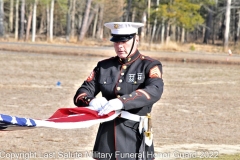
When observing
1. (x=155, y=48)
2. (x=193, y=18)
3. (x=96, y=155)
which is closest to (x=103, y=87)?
(x=96, y=155)

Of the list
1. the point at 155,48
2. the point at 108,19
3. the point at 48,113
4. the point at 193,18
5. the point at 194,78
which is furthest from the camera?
the point at 108,19

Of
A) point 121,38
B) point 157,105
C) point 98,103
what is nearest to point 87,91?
point 98,103

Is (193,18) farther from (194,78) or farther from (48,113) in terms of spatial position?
(48,113)

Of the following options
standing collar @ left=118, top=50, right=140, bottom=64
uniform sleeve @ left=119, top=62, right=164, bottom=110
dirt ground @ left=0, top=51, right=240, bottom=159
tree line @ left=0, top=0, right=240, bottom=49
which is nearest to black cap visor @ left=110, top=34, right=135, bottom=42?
standing collar @ left=118, top=50, right=140, bottom=64

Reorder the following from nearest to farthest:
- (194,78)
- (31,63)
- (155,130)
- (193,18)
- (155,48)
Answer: (155,130) → (194,78) → (31,63) → (155,48) → (193,18)

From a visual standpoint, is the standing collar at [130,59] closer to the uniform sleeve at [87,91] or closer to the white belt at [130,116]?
the uniform sleeve at [87,91]

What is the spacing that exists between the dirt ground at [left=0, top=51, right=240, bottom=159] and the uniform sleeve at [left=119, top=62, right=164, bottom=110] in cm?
454

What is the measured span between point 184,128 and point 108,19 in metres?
79.5

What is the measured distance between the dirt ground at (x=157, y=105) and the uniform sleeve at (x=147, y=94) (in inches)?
179

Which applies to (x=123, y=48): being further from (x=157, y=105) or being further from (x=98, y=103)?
(x=157, y=105)

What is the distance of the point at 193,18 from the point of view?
5731 cm

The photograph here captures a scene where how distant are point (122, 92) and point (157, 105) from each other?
35.5 ft

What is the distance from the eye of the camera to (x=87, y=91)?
5.06 metres

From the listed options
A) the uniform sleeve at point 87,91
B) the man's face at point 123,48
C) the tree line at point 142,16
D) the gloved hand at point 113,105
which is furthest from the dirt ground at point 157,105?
the tree line at point 142,16
